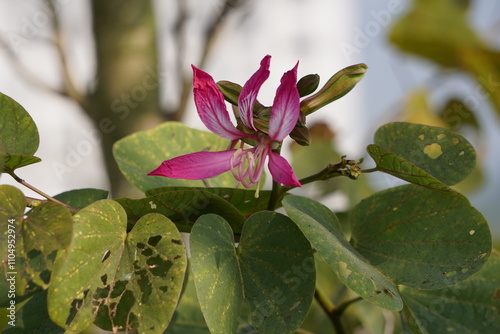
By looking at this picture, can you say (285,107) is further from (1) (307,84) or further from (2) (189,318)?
(2) (189,318)

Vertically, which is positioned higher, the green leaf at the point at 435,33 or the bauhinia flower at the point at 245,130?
the bauhinia flower at the point at 245,130


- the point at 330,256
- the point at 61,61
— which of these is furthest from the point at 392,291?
the point at 61,61

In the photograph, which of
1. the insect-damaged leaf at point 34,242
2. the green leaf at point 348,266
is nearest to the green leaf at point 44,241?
the insect-damaged leaf at point 34,242

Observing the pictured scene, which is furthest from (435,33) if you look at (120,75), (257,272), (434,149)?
(257,272)

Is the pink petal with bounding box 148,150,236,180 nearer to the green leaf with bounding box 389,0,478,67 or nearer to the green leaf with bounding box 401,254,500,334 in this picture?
the green leaf with bounding box 401,254,500,334

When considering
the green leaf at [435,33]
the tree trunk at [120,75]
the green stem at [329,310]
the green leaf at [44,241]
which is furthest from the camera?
the green leaf at [435,33]

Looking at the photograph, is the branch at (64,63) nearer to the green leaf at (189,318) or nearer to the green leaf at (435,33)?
the green leaf at (189,318)

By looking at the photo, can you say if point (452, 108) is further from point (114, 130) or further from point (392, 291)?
point (392, 291)

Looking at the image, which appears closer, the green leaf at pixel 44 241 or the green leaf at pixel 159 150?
the green leaf at pixel 44 241
